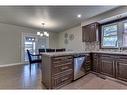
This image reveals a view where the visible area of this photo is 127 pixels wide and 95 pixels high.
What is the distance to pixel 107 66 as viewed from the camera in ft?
11.3

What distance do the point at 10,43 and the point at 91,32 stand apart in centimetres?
438

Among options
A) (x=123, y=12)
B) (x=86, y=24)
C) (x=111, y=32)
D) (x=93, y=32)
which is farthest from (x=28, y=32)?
(x=123, y=12)

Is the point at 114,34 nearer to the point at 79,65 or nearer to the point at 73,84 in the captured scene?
the point at 79,65

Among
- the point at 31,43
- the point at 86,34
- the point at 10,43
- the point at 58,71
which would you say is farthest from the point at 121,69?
the point at 31,43

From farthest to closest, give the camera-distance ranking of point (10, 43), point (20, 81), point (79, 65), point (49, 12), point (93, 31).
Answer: point (10, 43)
point (93, 31)
point (49, 12)
point (79, 65)
point (20, 81)

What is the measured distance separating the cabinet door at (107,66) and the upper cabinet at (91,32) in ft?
3.86

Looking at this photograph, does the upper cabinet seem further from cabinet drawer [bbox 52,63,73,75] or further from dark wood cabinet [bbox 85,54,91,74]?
cabinet drawer [bbox 52,63,73,75]

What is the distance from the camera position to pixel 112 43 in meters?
4.25

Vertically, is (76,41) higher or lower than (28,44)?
higher

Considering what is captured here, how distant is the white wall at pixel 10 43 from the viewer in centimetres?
569

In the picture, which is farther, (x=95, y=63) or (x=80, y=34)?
(x=80, y=34)

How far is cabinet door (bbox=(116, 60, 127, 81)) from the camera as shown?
9.51 feet

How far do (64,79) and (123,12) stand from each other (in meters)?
2.66
